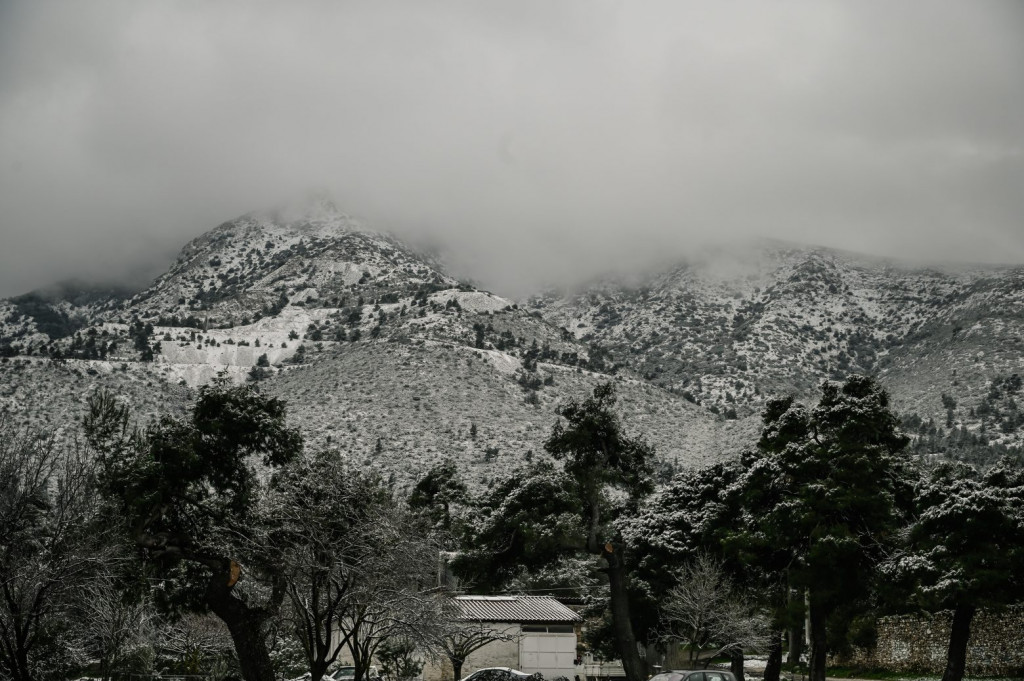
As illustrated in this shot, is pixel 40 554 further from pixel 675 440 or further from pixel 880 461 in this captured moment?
pixel 675 440

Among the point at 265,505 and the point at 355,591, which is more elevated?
the point at 265,505

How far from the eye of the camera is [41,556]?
23.9 metres

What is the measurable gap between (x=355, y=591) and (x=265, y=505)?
21.1 ft

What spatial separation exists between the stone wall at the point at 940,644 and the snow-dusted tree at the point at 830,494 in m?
4.42

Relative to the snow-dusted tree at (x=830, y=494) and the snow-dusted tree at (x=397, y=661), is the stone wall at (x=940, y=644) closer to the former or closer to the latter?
the snow-dusted tree at (x=830, y=494)

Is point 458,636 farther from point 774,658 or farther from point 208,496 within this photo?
point 208,496

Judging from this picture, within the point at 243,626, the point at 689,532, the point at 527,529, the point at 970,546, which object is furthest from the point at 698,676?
the point at 689,532

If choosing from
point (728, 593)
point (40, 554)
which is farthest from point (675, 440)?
point (40, 554)

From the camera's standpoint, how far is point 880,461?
3744 cm

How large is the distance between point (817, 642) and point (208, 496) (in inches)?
880

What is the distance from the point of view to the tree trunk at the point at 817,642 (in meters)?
37.4

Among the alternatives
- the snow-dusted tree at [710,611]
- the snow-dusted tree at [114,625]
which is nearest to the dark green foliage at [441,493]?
the snow-dusted tree at [710,611]

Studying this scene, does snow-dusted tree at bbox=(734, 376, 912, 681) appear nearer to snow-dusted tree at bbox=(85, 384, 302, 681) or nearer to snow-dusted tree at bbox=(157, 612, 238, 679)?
snow-dusted tree at bbox=(85, 384, 302, 681)

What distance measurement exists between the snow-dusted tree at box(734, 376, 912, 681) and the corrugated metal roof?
59.9ft
